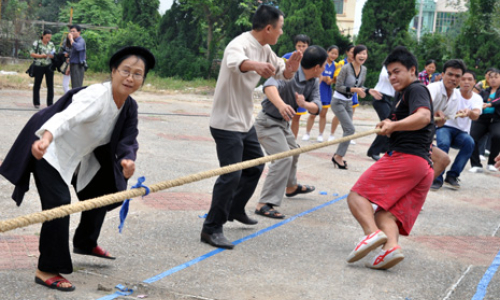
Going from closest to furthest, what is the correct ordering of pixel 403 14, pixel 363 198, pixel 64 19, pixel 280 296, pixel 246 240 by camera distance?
pixel 280 296, pixel 363 198, pixel 246 240, pixel 403 14, pixel 64 19

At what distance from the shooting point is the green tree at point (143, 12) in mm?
28253

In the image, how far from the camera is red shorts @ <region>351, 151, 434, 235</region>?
4707 millimetres

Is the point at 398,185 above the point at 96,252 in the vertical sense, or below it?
above

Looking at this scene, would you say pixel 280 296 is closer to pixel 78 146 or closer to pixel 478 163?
pixel 78 146

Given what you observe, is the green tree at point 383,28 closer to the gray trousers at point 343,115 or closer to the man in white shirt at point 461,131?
the gray trousers at point 343,115

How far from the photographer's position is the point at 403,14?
22.5 metres

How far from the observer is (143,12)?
2844 cm

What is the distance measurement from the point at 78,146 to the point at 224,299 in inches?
49.7

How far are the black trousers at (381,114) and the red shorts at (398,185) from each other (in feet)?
16.9

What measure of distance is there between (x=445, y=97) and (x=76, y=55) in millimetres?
8282

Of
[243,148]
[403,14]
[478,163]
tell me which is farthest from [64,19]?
[243,148]

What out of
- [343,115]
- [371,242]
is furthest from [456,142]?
[371,242]

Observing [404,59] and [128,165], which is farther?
[404,59]

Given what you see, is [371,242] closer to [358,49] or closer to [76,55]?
[358,49]
